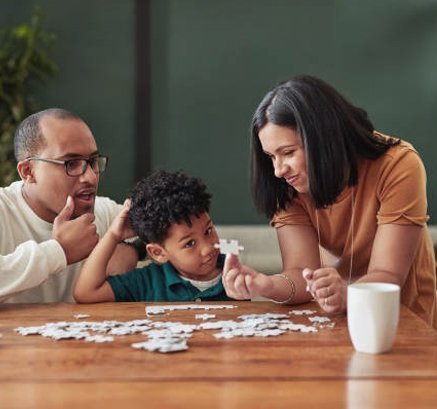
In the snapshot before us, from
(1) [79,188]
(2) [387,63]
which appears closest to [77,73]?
(2) [387,63]

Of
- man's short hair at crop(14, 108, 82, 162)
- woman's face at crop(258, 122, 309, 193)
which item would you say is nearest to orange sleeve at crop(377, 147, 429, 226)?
woman's face at crop(258, 122, 309, 193)

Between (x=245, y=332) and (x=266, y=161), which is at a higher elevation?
(x=266, y=161)

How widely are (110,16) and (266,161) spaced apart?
12.8ft

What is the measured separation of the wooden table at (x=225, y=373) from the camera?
4.40 ft

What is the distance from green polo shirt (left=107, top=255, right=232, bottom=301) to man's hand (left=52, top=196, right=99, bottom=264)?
0.12 m

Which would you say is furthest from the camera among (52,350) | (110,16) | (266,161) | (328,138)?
(110,16)

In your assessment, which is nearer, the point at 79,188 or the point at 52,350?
the point at 52,350

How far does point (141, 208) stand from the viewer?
2465 millimetres

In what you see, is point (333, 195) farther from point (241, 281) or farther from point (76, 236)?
point (76, 236)

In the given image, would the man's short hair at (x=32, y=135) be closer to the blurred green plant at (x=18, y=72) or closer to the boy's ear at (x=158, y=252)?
the boy's ear at (x=158, y=252)

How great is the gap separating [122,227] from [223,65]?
376cm

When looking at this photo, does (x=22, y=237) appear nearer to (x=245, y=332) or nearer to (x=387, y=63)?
(x=245, y=332)

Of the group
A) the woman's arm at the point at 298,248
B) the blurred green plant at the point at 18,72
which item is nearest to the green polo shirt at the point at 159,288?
the woman's arm at the point at 298,248

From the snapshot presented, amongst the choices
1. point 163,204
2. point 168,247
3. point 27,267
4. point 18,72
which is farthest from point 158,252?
point 18,72
